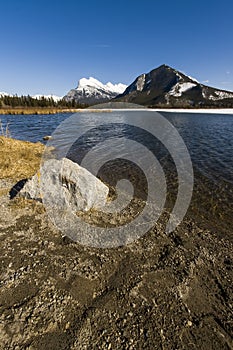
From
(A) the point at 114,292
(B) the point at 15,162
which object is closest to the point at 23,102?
(B) the point at 15,162

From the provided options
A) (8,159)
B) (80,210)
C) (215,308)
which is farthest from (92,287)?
(8,159)

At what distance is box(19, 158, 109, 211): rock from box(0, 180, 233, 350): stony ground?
1676mm

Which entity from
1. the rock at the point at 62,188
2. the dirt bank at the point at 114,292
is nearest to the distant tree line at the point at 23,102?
the rock at the point at 62,188

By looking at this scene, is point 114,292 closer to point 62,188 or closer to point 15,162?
point 62,188

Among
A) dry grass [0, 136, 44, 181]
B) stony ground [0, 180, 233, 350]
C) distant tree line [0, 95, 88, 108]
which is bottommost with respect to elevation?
stony ground [0, 180, 233, 350]

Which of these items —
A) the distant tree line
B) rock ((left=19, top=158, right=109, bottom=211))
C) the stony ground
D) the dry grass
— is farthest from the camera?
the distant tree line

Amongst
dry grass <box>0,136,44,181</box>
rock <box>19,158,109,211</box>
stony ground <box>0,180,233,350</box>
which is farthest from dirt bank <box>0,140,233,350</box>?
dry grass <box>0,136,44,181</box>

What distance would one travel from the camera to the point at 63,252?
6.79 meters

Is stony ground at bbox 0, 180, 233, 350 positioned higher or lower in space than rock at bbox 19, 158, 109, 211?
lower

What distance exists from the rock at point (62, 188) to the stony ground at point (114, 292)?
5.50ft

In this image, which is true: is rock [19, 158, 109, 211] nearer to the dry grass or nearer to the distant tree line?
the dry grass

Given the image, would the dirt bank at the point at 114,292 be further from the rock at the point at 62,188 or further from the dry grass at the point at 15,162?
the dry grass at the point at 15,162

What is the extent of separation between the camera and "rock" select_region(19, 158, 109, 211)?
9172mm

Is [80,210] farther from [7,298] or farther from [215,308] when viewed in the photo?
[215,308]
